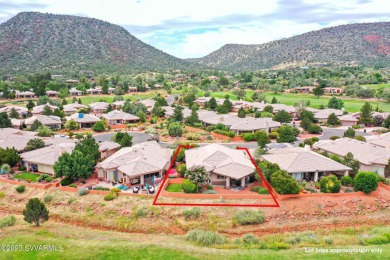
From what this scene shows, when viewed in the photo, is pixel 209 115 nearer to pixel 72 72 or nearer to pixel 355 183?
pixel 355 183

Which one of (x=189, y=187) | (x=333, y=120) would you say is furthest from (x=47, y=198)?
(x=333, y=120)

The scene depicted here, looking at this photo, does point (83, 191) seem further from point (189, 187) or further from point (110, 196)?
point (189, 187)

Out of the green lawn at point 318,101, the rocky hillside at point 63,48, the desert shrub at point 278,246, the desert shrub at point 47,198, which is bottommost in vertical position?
the desert shrub at point 47,198

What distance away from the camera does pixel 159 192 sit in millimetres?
31062

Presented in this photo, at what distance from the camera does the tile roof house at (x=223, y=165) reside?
32.2 metres

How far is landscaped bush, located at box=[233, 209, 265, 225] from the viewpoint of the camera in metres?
27.1

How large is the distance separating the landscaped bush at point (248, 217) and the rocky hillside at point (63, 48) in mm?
136274

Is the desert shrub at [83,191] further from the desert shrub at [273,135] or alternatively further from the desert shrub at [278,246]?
the desert shrub at [273,135]

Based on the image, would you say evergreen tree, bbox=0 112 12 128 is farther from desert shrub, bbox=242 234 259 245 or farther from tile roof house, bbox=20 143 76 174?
desert shrub, bbox=242 234 259 245

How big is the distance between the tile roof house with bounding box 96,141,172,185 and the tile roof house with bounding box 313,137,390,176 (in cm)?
2027

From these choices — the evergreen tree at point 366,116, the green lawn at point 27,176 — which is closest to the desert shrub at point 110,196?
the green lawn at point 27,176

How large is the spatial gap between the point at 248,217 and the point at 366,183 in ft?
39.2

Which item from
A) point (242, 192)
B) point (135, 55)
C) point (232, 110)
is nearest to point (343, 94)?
point (232, 110)

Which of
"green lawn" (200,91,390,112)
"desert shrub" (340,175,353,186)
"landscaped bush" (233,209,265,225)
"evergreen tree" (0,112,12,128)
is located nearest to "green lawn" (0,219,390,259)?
"landscaped bush" (233,209,265,225)
